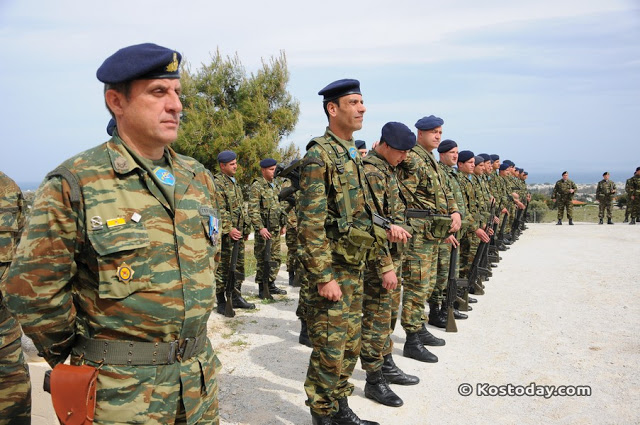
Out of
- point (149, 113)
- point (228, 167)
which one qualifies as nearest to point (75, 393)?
point (149, 113)

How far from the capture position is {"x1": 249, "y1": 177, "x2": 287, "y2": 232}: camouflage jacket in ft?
28.2

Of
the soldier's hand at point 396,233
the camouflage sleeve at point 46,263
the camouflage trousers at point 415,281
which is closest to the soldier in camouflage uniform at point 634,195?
the camouflage trousers at point 415,281

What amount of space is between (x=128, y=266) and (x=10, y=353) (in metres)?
1.74

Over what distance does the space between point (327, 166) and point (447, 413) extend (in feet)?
8.09

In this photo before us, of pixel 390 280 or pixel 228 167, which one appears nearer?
pixel 390 280

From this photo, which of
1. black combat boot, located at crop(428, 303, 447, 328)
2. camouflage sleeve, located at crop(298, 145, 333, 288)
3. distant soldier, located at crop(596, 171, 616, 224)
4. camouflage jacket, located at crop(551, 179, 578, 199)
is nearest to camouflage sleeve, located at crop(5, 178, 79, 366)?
camouflage sleeve, located at crop(298, 145, 333, 288)

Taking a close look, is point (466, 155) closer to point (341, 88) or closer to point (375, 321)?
point (375, 321)

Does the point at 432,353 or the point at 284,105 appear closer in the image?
the point at 432,353

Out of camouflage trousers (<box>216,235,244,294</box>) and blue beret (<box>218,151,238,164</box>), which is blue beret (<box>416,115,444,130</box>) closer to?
blue beret (<box>218,151,238,164</box>)

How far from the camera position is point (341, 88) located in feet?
12.1

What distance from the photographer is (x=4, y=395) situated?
291 centimetres

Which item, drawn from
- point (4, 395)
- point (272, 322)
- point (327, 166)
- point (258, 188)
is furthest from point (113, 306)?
point (258, 188)

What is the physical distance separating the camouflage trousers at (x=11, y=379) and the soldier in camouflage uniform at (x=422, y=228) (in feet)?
12.7

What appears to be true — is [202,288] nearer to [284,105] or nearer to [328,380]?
[328,380]
